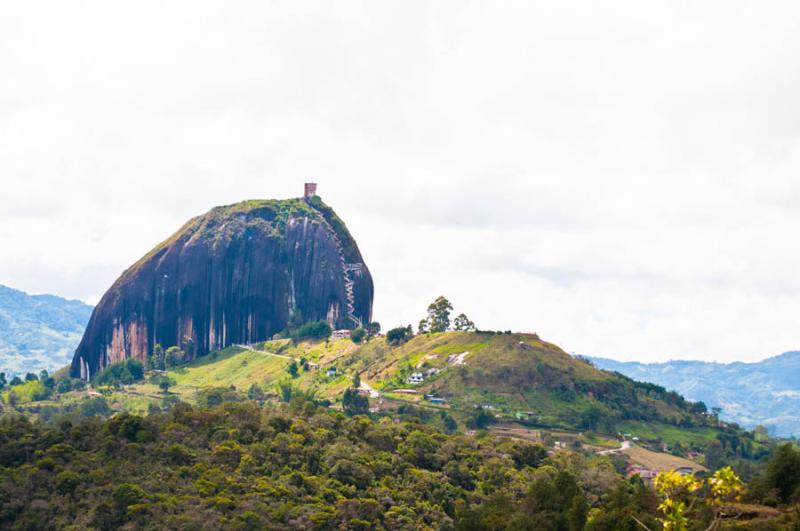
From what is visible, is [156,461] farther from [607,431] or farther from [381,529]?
[607,431]

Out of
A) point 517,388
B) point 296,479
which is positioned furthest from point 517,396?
point 296,479

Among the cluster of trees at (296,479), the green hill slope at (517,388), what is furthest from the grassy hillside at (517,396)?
the cluster of trees at (296,479)

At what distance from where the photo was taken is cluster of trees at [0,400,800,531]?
78375 millimetres

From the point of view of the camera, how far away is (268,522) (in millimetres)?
81000

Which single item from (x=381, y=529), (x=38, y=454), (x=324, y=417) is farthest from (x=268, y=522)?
(x=324, y=417)

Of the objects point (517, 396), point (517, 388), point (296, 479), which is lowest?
point (296, 479)

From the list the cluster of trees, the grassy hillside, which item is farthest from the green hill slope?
the cluster of trees

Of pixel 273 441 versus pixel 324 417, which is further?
pixel 324 417

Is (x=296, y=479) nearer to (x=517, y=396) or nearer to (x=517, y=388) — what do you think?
(x=517, y=396)

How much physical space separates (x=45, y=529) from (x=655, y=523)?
5004 centimetres

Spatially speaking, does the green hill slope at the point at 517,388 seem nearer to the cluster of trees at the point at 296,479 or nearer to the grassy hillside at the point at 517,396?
the grassy hillside at the point at 517,396

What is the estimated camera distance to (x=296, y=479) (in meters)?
91.6

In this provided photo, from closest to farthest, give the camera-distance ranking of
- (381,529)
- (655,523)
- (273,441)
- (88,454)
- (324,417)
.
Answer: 1. (655,523)
2. (381,529)
3. (88,454)
4. (273,441)
5. (324,417)

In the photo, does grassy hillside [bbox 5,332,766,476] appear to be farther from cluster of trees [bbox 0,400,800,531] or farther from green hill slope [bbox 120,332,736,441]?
cluster of trees [bbox 0,400,800,531]
